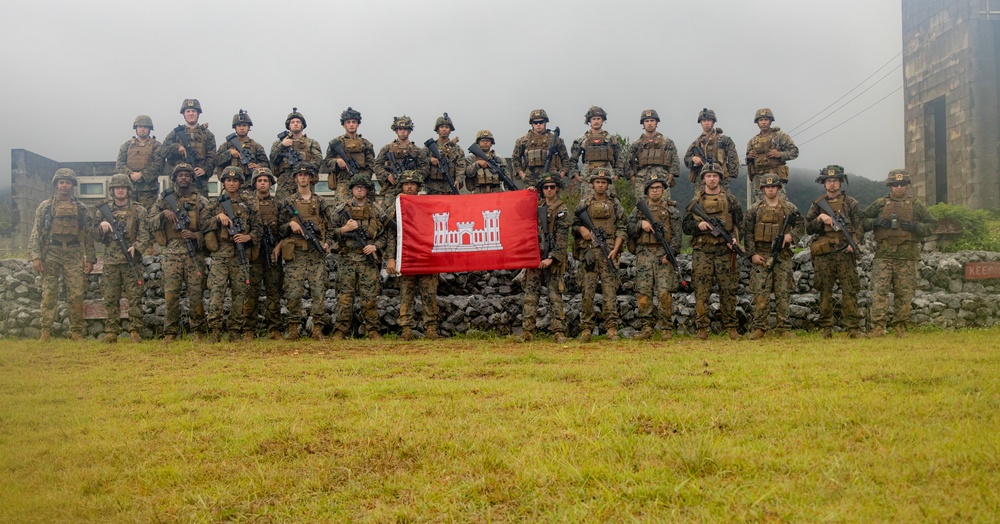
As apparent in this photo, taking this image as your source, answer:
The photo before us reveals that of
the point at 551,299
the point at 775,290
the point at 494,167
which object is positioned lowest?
the point at 551,299

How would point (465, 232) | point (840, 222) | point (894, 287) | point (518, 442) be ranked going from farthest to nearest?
point (465, 232) < point (894, 287) < point (840, 222) < point (518, 442)

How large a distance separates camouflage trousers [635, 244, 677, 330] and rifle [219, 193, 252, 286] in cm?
524

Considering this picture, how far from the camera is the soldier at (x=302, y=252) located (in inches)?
414

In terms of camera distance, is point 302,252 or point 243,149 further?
point 243,149

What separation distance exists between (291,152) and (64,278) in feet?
11.9

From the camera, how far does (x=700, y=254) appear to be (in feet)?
33.7

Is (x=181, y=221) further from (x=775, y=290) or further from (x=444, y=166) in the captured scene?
(x=775, y=290)

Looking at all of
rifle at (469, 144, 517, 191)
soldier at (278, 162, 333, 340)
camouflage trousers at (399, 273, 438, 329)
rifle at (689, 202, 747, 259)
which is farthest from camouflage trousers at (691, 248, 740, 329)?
soldier at (278, 162, 333, 340)

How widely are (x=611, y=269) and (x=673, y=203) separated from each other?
1.44m

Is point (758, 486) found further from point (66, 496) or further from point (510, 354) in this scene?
point (510, 354)

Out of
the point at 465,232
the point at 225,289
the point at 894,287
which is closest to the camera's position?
the point at 894,287

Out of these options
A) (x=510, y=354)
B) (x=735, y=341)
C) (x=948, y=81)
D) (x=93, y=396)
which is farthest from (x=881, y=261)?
(x=948, y=81)

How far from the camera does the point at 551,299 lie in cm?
1034

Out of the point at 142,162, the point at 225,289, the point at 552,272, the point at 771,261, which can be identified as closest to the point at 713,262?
the point at 771,261
